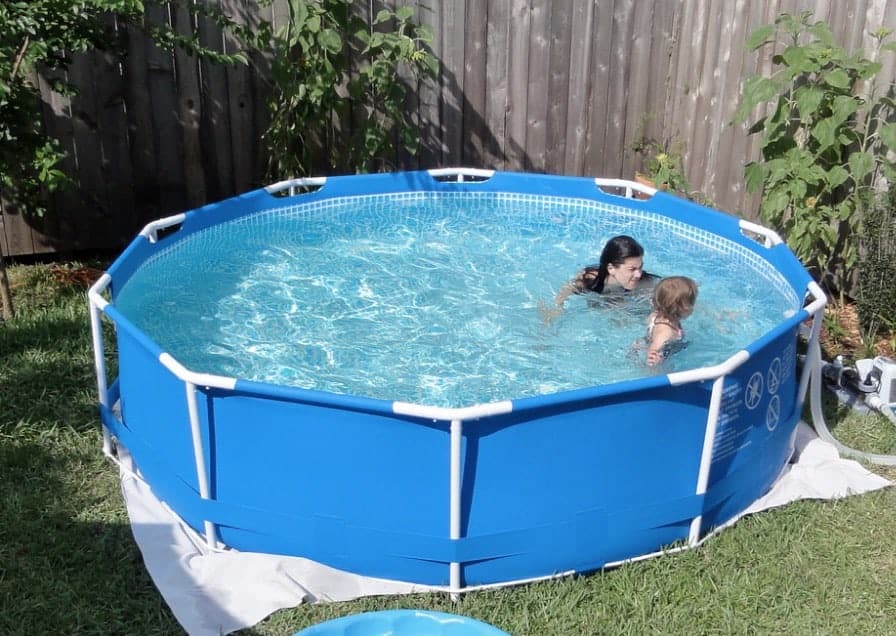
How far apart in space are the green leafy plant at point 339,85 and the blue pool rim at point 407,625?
4529 millimetres

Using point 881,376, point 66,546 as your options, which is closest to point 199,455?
point 66,546

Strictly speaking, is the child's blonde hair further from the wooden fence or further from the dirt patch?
the wooden fence

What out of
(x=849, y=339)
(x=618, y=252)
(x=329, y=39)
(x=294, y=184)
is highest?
(x=329, y=39)

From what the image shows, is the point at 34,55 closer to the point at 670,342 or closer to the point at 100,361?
the point at 100,361

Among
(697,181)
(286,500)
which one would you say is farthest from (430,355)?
(697,181)

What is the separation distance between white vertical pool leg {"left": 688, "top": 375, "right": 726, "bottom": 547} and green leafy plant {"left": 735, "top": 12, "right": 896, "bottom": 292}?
8.56ft

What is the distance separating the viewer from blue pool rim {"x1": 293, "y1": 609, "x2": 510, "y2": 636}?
8.88 ft

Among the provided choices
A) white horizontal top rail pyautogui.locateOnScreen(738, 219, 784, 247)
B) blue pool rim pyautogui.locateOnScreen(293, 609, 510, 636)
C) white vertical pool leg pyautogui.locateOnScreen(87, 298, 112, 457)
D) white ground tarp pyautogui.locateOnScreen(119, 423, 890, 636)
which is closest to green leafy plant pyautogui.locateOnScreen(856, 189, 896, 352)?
white horizontal top rail pyautogui.locateOnScreen(738, 219, 784, 247)

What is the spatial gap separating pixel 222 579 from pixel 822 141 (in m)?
4.26

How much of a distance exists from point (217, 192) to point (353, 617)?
16.4ft

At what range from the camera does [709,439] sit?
11.8 ft

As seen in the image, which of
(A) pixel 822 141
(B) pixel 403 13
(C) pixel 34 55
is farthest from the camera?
(B) pixel 403 13

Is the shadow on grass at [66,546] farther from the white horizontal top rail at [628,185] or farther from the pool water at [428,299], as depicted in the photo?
the white horizontal top rail at [628,185]

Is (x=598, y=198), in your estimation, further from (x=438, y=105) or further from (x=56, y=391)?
(x=56, y=391)
